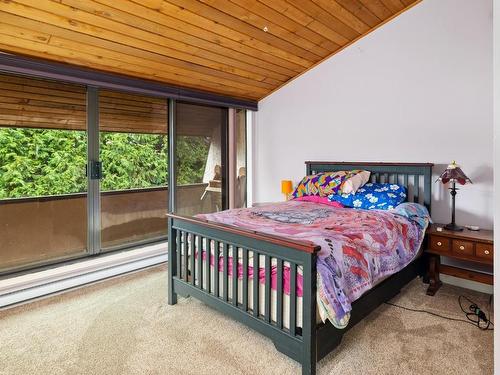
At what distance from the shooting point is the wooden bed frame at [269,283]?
1708 millimetres

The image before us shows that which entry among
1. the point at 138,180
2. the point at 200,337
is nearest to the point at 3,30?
the point at 138,180

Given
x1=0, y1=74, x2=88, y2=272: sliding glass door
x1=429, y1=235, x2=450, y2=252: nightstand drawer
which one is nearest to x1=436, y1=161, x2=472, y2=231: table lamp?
x1=429, y1=235, x2=450, y2=252: nightstand drawer

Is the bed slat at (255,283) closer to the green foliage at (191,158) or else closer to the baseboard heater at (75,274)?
the baseboard heater at (75,274)

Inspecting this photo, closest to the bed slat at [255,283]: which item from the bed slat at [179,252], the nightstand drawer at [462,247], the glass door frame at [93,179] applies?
the bed slat at [179,252]

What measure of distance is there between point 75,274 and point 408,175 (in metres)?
3.35

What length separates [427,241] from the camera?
2.88m

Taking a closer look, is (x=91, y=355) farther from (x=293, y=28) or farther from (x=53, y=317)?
(x=293, y=28)

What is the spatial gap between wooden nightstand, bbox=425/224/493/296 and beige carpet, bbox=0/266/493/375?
0.23m

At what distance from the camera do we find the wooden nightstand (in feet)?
8.40

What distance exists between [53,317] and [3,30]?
2.06 m

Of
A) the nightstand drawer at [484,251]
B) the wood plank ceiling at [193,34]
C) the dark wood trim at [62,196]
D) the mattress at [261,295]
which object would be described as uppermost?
the wood plank ceiling at [193,34]

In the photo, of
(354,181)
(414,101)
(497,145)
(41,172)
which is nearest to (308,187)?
(354,181)

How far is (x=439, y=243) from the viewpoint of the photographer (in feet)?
9.13

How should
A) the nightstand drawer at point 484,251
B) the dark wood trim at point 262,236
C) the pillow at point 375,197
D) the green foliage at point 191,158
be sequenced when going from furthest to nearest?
the green foliage at point 191,158, the pillow at point 375,197, the nightstand drawer at point 484,251, the dark wood trim at point 262,236
